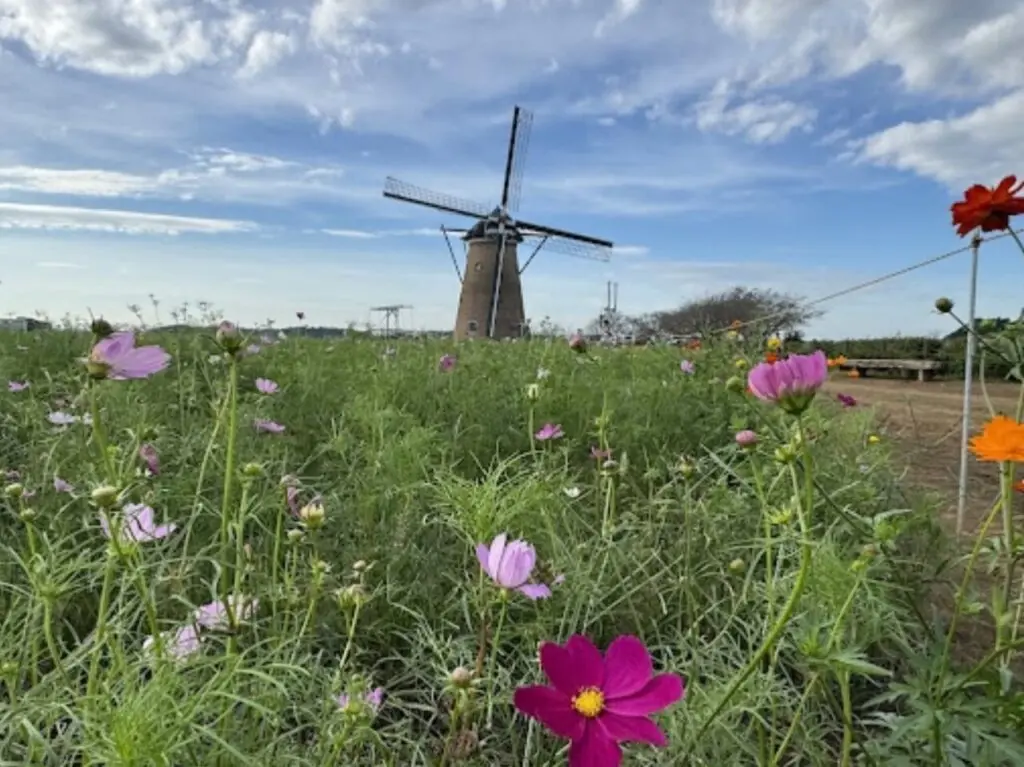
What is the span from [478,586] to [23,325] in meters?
5.04

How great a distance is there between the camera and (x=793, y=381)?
2.48ft

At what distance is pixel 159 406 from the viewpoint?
210 centimetres

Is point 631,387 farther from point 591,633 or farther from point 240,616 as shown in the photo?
point 240,616

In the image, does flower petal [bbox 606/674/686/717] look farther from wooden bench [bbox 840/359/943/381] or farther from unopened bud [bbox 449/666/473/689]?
wooden bench [bbox 840/359/943/381]

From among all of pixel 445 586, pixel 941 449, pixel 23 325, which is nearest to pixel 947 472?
pixel 941 449

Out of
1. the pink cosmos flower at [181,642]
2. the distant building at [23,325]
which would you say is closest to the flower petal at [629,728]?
the pink cosmos flower at [181,642]

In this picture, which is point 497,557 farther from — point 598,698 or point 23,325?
point 23,325

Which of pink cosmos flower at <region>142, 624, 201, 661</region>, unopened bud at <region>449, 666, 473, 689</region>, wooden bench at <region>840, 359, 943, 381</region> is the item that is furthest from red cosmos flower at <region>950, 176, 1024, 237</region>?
wooden bench at <region>840, 359, 943, 381</region>

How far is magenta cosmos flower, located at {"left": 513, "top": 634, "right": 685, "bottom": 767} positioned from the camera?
2.00 feet

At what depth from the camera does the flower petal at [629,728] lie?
23.6 inches

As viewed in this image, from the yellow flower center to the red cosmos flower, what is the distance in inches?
36.0

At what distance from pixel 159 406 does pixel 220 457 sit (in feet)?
1.61

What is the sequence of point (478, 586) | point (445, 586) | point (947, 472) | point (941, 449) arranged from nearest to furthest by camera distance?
point (478, 586)
point (445, 586)
point (947, 472)
point (941, 449)

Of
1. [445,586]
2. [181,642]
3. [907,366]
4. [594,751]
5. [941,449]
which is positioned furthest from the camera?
[907,366]
